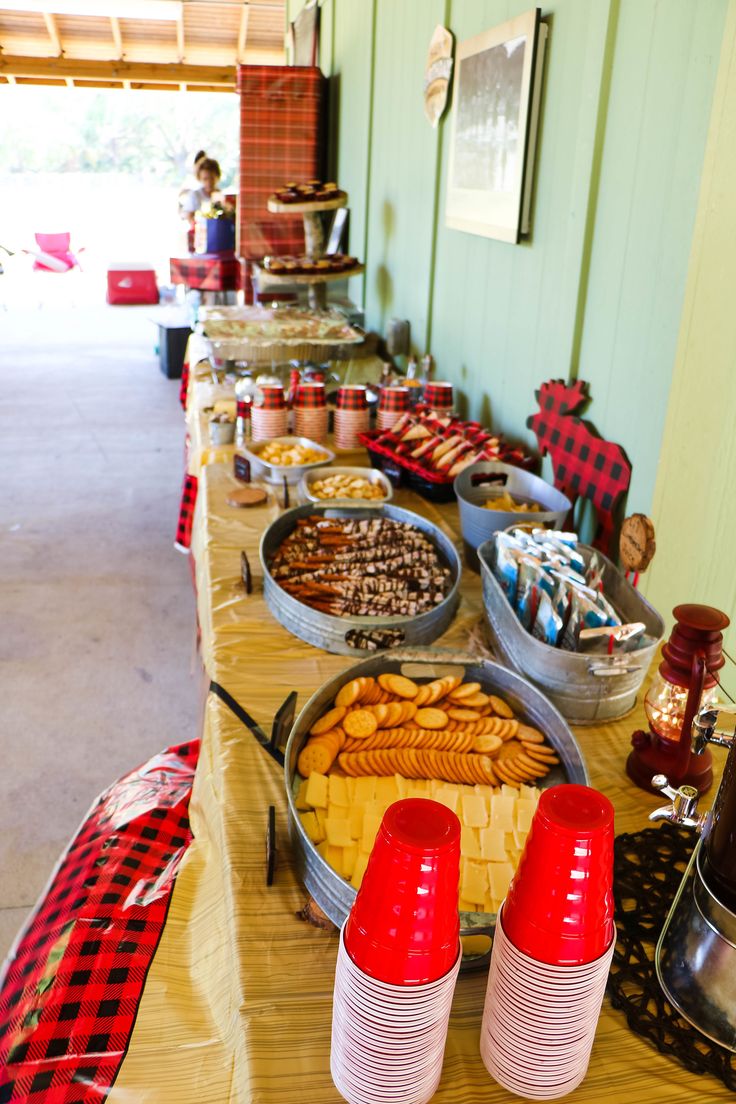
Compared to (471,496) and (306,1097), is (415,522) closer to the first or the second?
(471,496)

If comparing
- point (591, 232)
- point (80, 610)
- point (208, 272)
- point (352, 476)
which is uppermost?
point (591, 232)

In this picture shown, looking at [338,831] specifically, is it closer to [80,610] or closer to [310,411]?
[310,411]

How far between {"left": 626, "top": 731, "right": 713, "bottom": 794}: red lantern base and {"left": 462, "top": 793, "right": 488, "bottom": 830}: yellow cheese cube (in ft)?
0.74

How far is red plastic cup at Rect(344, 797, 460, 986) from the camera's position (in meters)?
0.52

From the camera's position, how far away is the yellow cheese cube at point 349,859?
2.73 ft

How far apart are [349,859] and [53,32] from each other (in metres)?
8.66

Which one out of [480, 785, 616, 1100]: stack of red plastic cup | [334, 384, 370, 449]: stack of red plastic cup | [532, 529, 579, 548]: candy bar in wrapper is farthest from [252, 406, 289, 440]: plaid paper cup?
[480, 785, 616, 1100]: stack of red plastic cup

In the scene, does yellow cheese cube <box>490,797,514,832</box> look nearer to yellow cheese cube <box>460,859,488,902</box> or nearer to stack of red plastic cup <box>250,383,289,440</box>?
yellow cheese cube <box>460,859,488,902</box>

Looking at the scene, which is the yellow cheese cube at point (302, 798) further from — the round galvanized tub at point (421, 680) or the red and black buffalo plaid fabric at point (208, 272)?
the red and black buffalo plaid fabric at point (208, 272)

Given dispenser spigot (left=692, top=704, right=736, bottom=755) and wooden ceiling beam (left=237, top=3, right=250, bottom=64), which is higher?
wooden ceiling beam (left=237, top=3, right=250, bottom=64)

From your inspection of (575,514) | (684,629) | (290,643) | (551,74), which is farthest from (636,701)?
(551,74)

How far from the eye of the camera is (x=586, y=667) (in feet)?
3.60

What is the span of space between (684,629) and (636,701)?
322 mm

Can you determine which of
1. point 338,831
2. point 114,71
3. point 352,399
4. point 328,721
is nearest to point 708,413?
point 328,721
